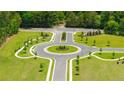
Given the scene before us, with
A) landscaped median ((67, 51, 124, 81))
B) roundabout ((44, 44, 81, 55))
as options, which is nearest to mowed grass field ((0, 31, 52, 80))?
roundabout ((44, 44, 81, 55))

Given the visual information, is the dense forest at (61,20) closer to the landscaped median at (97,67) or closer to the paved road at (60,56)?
the paved road at (60,56)

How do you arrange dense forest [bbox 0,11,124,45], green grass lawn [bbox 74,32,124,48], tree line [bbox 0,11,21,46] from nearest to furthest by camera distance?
tree line [bbox 0,11,21,46] < dense forest [bbox 0,11,124,45] < green grass lawn [bbox 74,32,124,48]

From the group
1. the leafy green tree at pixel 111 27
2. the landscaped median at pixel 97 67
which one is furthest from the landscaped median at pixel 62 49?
the leafy green tree at pixel 111 27

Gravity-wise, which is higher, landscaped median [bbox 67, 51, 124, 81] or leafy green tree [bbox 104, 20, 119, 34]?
leafy green tree [bbox 104, 20, 119, 34]

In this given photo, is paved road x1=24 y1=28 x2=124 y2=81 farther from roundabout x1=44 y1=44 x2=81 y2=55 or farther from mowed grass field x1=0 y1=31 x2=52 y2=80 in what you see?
mowed grass field x1=0 y1=31 x2=52 y2=80

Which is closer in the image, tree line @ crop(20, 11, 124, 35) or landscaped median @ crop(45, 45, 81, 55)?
landscaped median @ crop(45, 45, 81, 55)

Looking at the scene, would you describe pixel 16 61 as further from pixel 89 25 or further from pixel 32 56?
pixel 89 25

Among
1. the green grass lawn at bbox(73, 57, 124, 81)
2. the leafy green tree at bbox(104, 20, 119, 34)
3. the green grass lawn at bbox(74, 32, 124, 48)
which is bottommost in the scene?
the green grass lawn at bbox(73, 57, 124, 81)
